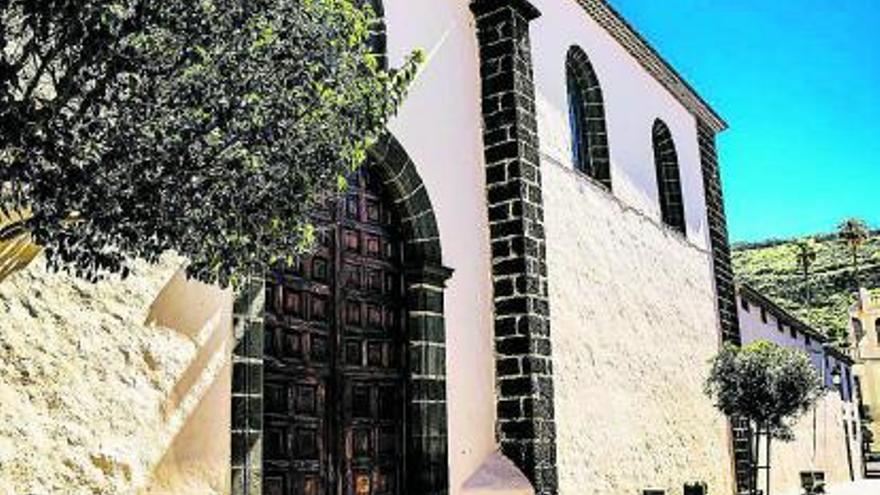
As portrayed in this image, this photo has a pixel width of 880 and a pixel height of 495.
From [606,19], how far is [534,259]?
4.76m

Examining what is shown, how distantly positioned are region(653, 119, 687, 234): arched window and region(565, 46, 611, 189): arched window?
2.53m

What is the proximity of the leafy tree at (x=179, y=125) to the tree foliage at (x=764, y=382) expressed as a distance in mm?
9019

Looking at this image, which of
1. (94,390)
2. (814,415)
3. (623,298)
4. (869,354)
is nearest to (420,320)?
(94,390)

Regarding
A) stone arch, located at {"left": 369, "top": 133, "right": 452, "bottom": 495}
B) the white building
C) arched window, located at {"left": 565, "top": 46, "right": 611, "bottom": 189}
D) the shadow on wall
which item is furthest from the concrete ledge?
the white building

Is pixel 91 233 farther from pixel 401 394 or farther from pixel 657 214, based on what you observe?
pixel 657 214

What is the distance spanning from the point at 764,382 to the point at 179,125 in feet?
32.1

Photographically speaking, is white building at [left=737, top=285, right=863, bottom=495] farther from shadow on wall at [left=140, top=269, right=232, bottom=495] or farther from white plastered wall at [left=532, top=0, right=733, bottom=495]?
shadow on wall at [left=140, top=269, right=232, bottom=495]

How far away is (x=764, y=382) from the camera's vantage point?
1105 cm

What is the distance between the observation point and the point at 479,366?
26.6 feet

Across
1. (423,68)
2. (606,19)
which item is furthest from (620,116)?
(423,68)

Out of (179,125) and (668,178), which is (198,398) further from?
(668,178)

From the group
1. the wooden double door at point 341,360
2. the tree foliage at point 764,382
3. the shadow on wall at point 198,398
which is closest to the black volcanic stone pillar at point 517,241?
the wooden double door at point 341,360

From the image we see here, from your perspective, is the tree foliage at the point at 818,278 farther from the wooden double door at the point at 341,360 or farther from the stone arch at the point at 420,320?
the wooden double door at the point at 341,360

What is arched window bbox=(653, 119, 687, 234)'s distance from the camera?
13.4 m
